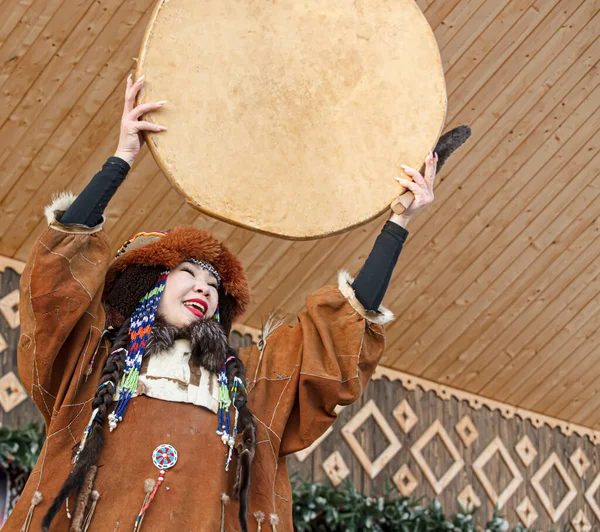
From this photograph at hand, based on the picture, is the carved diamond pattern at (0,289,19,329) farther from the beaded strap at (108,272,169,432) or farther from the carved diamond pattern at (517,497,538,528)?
the carved diamond pattern at (517,497,538,528)

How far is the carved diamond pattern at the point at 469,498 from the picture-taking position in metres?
4.52

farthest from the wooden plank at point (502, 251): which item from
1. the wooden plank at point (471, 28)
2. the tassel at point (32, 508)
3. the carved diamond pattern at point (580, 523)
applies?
the tassel at point (32, 508)

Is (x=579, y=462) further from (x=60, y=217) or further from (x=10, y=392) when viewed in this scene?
(x=60, y=217)

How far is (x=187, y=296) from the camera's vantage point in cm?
245

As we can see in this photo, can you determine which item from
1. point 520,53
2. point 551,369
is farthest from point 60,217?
point 551,369

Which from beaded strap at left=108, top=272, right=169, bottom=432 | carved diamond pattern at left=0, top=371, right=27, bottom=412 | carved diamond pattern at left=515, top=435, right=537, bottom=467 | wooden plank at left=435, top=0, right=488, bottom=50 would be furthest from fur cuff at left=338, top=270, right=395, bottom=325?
carved diamond pattern at left=515, top=435, right=537, bottom=467

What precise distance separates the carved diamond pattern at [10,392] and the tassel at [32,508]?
1.44m

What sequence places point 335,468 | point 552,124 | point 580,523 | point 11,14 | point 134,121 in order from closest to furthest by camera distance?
point 134,121, point 11,14, point 552,124, point 335,468, point 580,523

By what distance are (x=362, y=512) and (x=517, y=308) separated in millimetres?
1116

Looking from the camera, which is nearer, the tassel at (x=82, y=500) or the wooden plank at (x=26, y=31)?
the tassel at (x=82, y=500)

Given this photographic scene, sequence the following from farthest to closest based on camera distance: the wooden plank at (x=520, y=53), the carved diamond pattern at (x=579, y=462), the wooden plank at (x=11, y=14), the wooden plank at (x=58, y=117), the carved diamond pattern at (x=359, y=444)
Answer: the carved diamond pattern at (x=579, y=462) → the carved diamond pattern at (x=359, y=444) → the wooden plank at (x=520, y=53) → the wooden plank at (x=58, y=117) → the wooden plank at (x=11, y=14)

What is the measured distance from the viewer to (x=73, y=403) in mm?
2260

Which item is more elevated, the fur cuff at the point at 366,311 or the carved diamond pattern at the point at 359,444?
the fur cuff at the point at 366,311

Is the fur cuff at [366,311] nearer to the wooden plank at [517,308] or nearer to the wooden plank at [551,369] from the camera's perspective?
the wooden plank at [517,308]
